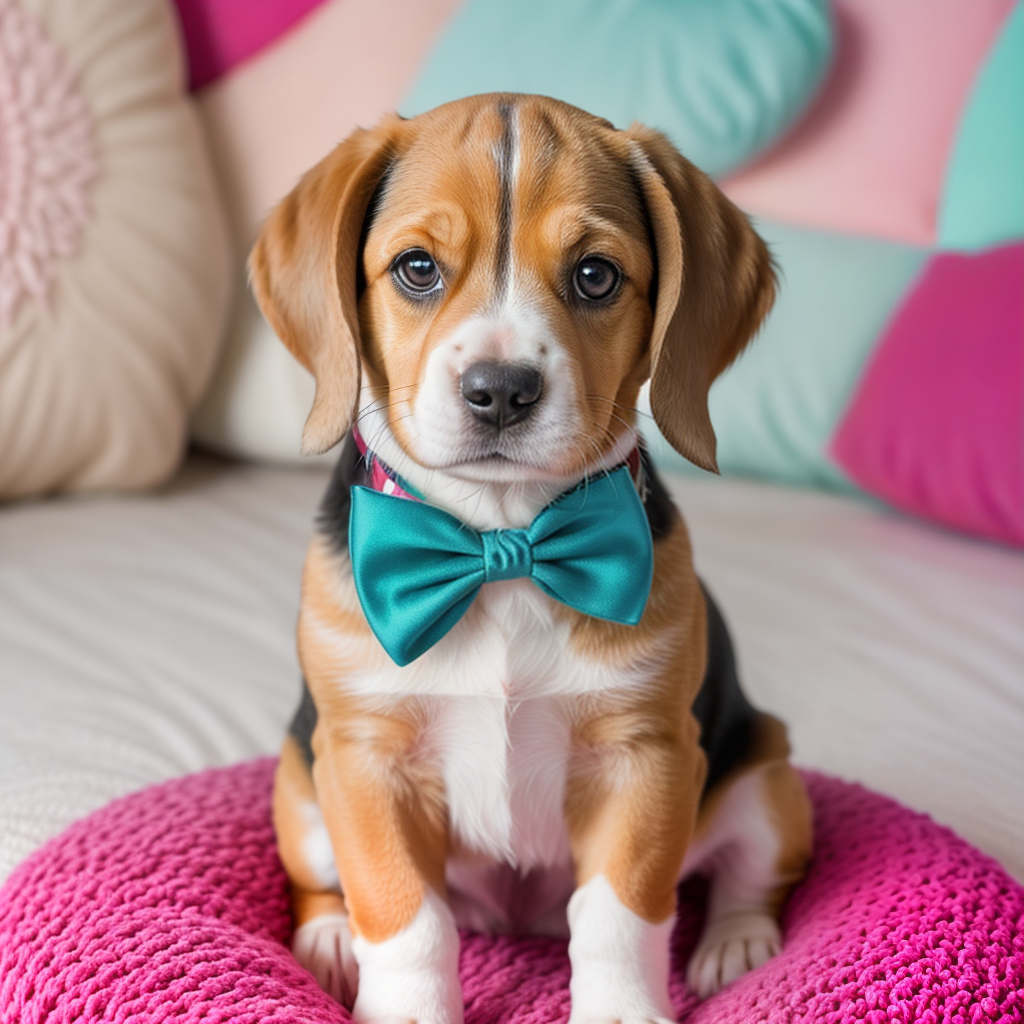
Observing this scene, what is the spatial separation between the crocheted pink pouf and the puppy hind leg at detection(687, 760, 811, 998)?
35 millimetres

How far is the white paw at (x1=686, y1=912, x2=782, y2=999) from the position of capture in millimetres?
1531

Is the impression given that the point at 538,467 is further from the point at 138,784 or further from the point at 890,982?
the point at 138,784

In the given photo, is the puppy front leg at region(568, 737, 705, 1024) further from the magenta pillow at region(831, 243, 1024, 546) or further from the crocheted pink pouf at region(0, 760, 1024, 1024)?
the magenta pillow at region(831, 243, 1024, 546)

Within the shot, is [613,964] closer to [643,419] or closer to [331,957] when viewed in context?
[331,957]

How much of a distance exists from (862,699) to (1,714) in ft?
4.60

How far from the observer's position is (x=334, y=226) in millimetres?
1377

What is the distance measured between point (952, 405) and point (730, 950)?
1.48 metres

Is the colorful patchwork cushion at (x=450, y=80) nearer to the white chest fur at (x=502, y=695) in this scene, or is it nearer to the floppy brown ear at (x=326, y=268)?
the floppy brown ear at (x=326, y=268)

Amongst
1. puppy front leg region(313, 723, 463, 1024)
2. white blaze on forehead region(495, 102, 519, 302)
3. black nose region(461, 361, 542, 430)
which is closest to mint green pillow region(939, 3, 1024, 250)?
white blaze on forehead region(495, 102, 519, 302)

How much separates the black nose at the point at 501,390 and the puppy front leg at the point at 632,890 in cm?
42

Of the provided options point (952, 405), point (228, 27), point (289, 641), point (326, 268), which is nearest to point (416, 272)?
point (326, 268)

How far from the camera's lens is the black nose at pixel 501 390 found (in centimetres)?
120

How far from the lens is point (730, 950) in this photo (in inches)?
61.1

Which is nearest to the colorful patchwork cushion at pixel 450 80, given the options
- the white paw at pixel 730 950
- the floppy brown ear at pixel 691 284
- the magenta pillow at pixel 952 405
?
the magenta pillow at pixel 952 405
